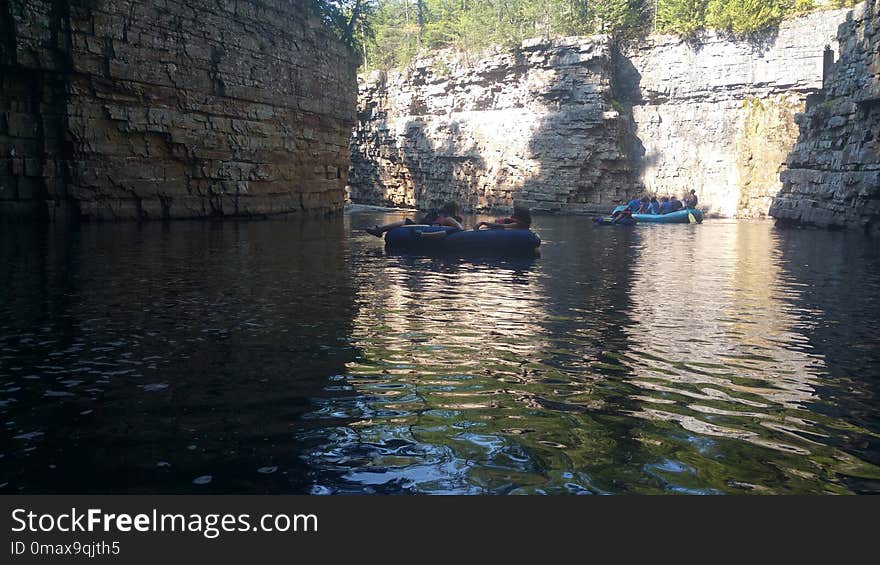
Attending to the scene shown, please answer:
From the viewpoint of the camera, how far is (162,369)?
4.46 metres

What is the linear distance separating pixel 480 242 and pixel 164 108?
497 inches

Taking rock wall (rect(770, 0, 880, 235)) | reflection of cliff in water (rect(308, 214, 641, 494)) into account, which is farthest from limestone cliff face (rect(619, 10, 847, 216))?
reflection of cliff in water (rect(308, 214, 641, 494))

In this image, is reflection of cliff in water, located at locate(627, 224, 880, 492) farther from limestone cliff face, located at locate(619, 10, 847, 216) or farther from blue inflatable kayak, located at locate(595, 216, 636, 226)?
limestone cliff face, located at locate(619, 10, 847, 216)

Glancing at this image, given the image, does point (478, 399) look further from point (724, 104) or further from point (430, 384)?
point (724, 104)

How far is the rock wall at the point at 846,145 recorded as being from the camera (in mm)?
18109

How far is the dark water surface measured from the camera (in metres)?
2.91

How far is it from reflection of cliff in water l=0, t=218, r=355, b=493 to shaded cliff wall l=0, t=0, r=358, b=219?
9020 mm

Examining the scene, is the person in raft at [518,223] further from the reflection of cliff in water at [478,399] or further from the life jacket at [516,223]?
the reflection of cliff in water at [478,399]

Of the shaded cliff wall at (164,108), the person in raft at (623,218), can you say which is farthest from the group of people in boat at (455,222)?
the person in raft at (623,218)

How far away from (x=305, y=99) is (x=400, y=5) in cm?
2964

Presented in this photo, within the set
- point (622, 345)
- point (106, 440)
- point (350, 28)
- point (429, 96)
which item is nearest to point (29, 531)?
point (106, 440)

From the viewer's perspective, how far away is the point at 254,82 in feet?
73.3

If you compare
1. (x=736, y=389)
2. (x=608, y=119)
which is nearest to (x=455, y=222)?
(x=736, y=389)

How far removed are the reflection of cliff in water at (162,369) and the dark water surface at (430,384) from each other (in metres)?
0.02
